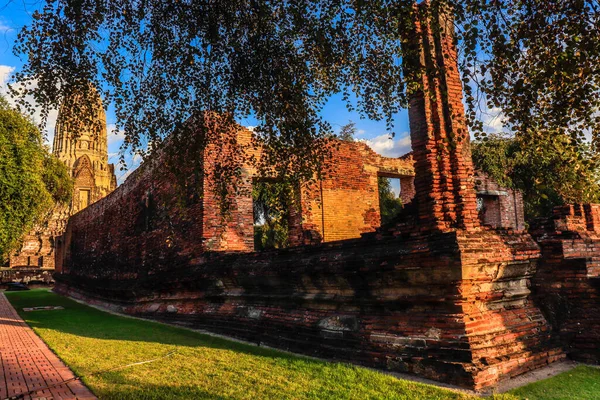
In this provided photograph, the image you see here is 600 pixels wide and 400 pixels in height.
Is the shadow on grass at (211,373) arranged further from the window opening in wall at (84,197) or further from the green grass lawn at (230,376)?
the window opening in wall at (84,197)

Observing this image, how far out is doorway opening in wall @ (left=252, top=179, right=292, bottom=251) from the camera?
22.9 feet

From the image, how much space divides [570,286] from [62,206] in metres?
43.5

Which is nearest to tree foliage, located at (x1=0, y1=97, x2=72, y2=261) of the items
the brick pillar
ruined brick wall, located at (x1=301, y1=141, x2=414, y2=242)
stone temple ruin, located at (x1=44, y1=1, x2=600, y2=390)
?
ruined brick wall, located at (x1=301, y1=141, x2=414, y2=242)

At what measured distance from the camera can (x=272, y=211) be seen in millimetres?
10820

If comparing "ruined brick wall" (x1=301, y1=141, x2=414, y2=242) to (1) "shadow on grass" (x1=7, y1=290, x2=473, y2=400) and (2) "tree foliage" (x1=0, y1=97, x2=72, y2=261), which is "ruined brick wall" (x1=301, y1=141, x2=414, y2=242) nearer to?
(1) "shadow on grass" (x1=7, y1=290, x2=473, y2=400)

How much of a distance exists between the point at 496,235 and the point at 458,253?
942 millimetres

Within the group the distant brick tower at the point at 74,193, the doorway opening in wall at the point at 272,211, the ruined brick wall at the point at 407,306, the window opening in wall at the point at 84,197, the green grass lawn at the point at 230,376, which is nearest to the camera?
the green grass lawn at the point at 230,376

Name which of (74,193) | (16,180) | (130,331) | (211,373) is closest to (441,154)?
(211,373)

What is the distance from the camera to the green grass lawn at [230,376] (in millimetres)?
4539

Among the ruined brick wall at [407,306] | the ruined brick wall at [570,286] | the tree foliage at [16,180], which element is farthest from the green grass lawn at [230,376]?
the tree foliage at [16,180]

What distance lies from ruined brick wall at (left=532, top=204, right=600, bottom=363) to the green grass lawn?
54cm

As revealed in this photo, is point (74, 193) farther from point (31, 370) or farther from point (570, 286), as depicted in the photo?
point (570, 286)

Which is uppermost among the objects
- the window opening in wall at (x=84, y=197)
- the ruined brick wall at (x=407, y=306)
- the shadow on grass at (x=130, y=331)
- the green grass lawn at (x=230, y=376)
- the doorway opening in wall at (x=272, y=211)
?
the window opening in wall at (x=84, y=197)

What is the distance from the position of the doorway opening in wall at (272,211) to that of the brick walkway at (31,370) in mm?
3604
